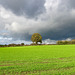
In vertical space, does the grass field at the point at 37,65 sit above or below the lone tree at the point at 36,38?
below

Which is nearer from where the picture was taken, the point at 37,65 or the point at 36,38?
the point at 37,65

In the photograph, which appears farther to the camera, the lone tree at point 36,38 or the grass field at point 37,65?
the lone tree at point 36,38

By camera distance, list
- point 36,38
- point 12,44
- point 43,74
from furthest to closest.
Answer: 1. point 36,38
2. point 12,44
3. point 43,74

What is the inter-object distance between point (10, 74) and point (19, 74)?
79cm

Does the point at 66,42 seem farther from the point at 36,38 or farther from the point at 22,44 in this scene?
the point at 22,44

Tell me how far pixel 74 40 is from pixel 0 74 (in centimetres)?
9243

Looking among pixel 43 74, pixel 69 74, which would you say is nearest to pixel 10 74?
pixel 43 74

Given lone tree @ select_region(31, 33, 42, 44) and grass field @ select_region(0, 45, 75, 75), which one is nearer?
grass field @ select_region(0, 45, 75, 75)

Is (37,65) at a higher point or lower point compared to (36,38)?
lower

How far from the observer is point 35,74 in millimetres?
7277

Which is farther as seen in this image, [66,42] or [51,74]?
[66,42]

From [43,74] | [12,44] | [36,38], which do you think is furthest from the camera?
[36,38]

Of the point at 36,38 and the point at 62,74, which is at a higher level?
the point at 36,38

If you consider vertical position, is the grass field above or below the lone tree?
below
